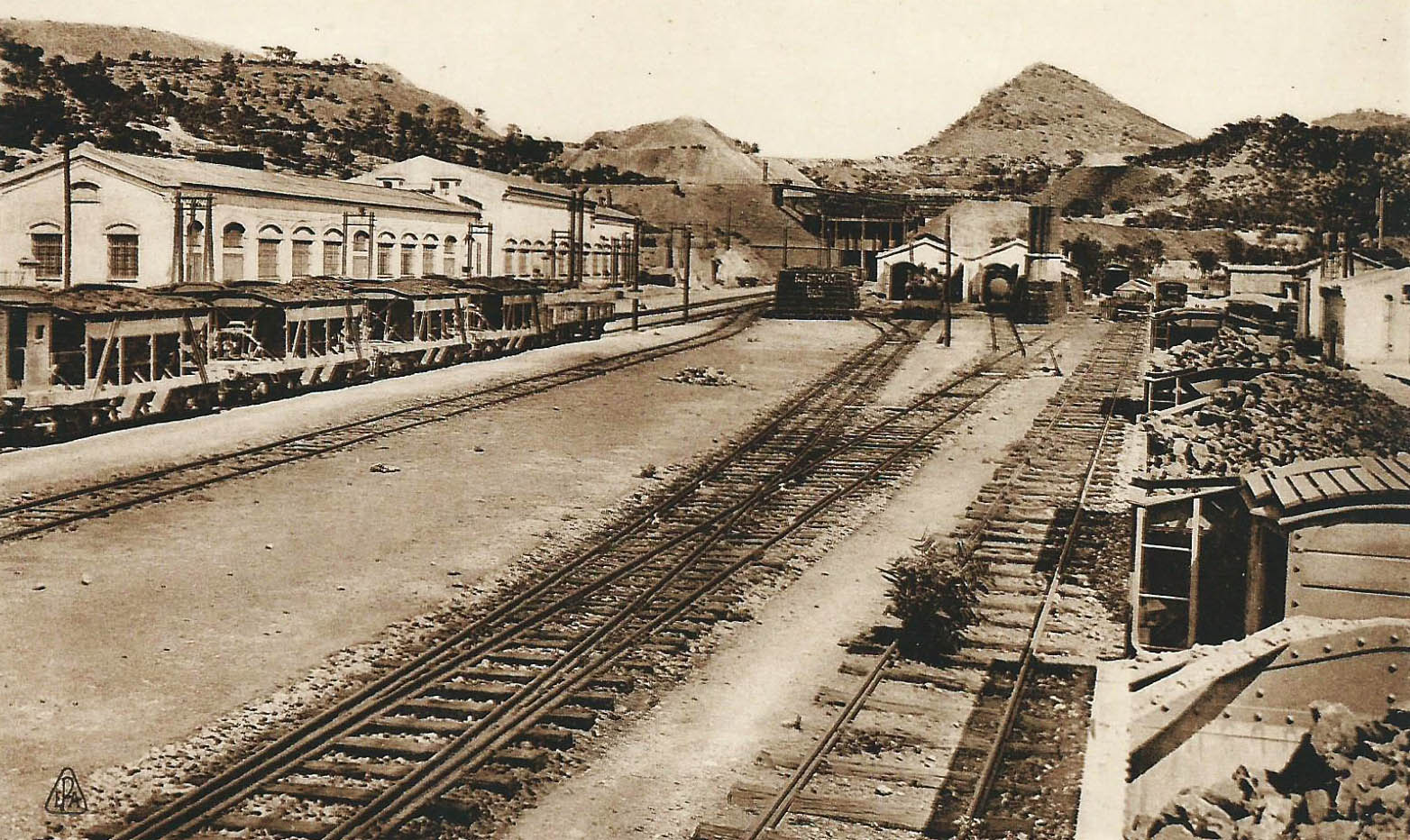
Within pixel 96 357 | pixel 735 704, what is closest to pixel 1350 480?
pixel 735 704

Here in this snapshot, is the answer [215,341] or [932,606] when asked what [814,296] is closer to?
[215,341]

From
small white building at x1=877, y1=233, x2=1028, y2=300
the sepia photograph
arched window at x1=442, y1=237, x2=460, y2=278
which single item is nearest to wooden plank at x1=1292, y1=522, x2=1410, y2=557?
the sepia photograph

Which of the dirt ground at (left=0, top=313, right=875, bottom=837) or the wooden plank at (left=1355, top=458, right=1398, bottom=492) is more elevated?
the wooden plank at (left=1355, top=458, right=1398, bottom=492)

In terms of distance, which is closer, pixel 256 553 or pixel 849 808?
pixel 849 808

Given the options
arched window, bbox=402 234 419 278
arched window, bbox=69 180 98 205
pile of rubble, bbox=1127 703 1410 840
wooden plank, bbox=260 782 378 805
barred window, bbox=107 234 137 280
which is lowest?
wooden plank, bbox=260 782 378 805

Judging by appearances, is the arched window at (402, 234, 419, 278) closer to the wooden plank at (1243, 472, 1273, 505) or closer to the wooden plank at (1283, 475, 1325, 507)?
the wooden plank at (1243, 472, 1273, 505)

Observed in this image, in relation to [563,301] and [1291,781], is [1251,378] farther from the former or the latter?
[563,301]
